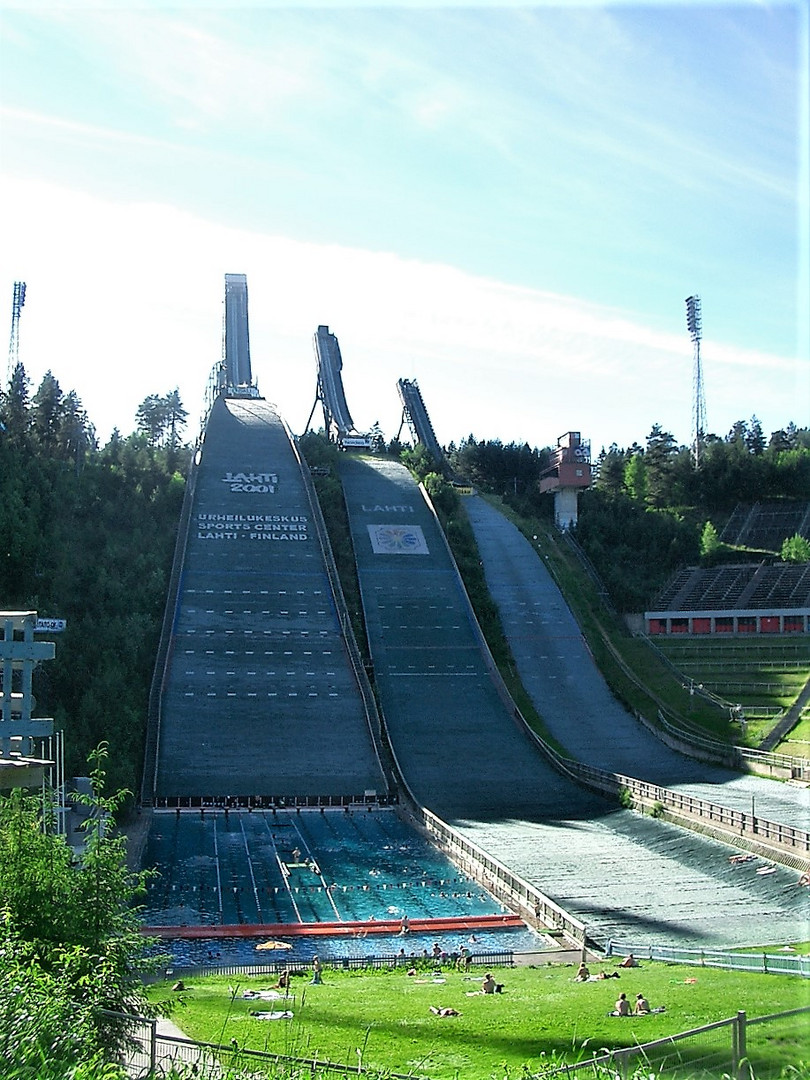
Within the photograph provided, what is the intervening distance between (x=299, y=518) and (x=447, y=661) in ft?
44.4

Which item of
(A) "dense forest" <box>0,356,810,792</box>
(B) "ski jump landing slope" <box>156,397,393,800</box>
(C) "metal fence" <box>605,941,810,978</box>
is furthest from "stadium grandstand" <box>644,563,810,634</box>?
(C) "metal fence" <box>605,941,810,978</box>

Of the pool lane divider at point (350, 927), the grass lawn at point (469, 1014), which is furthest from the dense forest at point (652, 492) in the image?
the grass lawn at point (469, 1014)

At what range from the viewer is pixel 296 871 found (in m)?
28.1

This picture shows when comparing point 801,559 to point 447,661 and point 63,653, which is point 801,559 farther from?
point 63,653

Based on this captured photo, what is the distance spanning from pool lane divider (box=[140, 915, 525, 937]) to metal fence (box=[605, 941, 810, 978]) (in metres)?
3.23

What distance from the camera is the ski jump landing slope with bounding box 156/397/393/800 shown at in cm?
3666

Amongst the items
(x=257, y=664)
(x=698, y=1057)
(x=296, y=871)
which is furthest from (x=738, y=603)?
(x=698, y=1057)

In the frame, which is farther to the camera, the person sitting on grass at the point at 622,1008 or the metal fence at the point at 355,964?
the metal fence at the point at 355,964

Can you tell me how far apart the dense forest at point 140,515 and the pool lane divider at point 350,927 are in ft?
30.8

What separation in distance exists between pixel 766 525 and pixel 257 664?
1222 inches

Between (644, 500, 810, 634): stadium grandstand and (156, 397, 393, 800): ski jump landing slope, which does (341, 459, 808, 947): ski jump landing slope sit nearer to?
(156, 397, 393, 800): ski jump landing slope

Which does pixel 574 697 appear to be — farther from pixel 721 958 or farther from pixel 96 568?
pixel 721 958

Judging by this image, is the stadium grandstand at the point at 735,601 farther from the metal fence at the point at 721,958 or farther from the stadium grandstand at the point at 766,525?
the metal fence at the point at 721,958

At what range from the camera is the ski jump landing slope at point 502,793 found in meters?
23.4
